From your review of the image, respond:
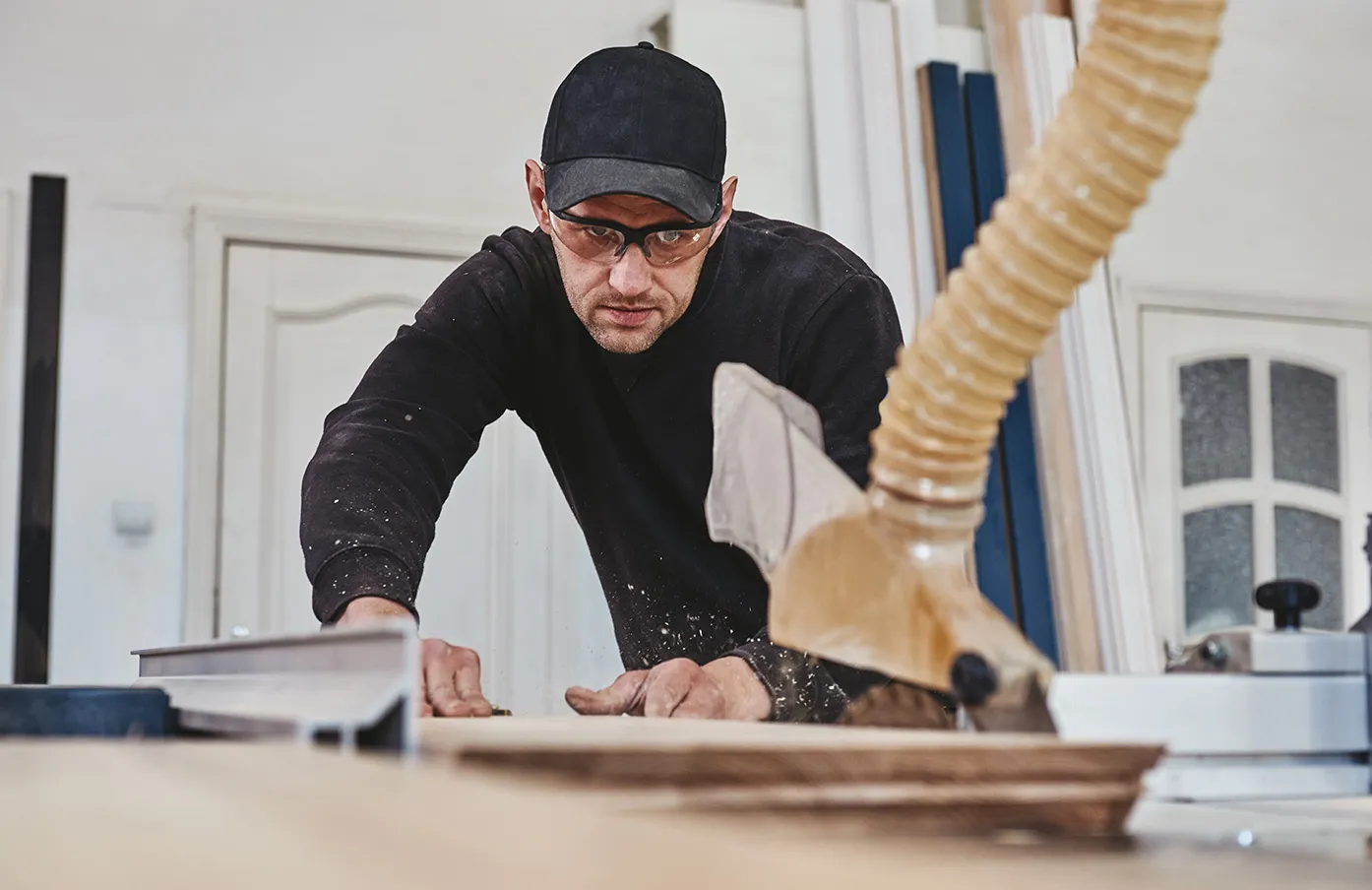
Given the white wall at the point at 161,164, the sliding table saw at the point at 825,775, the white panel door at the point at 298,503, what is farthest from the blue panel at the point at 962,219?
the sliding table saw at the point at 825,775

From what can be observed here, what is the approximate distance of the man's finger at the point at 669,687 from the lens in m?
1.72

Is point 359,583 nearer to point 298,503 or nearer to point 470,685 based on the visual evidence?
point 470,685

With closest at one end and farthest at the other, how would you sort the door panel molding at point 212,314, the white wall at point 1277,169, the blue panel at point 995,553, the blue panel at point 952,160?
the door panel molding at point 212,314 → the blue panel at point 995,553 → the blue panel at point 952,160 → the white wall at point 1277,169

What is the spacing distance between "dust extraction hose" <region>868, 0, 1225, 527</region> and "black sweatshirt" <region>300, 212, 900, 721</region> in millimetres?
952

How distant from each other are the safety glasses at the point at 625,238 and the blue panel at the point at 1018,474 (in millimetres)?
2524

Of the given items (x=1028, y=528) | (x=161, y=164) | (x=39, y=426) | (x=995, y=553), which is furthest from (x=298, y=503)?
(x=1028, y=528)

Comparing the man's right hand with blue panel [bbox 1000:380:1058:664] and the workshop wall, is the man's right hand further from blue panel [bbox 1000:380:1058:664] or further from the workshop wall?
blue panel [bbox 1000:380:1058:664]

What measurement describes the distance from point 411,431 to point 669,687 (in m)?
0.62

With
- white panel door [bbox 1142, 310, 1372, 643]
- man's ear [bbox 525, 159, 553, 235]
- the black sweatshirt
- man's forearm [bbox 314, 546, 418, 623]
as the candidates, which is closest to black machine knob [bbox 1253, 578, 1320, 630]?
the black sweatshirt

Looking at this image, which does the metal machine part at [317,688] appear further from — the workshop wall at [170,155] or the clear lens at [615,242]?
the workshop wall at [170,155]

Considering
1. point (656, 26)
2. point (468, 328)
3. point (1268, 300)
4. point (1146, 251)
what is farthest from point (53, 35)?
point (1268, 300)

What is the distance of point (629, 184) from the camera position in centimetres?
199

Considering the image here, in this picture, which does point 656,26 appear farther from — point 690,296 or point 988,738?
point 988,738

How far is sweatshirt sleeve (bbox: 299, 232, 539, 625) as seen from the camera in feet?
6.14
